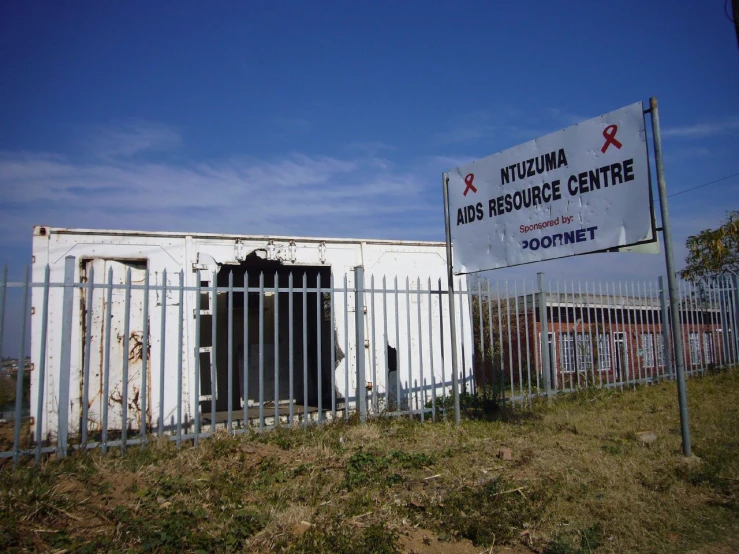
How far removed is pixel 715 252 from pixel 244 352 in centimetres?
1362

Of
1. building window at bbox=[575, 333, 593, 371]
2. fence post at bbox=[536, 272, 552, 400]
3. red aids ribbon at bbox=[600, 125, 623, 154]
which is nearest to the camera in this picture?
red aids ribbon at bbox=[600, 125, 623, 154]

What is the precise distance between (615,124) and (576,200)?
3.08 feet

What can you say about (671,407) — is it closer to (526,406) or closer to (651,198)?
(526,406)

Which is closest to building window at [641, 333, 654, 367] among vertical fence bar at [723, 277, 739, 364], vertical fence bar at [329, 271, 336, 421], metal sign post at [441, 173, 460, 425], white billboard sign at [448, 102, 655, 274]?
vertical fence bar at [723, 277, 739, 364]

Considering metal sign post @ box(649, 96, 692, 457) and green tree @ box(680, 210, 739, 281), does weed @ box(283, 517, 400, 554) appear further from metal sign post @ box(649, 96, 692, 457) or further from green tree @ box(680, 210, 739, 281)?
green tree @ box(680, 210, 739, 281)

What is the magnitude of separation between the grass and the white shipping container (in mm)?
1002

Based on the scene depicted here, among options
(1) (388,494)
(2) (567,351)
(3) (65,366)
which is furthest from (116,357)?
(2) (567,351)

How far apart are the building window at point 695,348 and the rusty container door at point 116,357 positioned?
10.6 m

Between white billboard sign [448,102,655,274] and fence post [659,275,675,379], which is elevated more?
white billboard sign [448,102,655,274]

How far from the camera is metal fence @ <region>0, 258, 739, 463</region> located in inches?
239

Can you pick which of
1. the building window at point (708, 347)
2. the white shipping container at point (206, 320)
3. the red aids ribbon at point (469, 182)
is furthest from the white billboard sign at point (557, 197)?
the building window at point (708, 347)

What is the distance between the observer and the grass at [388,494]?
12.5ft

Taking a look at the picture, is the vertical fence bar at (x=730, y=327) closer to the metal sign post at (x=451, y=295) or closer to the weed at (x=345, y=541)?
the metal sign post at (x=451, y=295)

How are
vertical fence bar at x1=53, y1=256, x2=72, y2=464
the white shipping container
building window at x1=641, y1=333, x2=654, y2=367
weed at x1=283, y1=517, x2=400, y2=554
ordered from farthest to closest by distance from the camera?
building window at x1=641, y1=333, x2=654, y2=367
the white shipping container
vertical fence bar at x1=53, y1=256, x2=72, y2=464
weed at x1=283, y1=517, x2=400, y2=554
